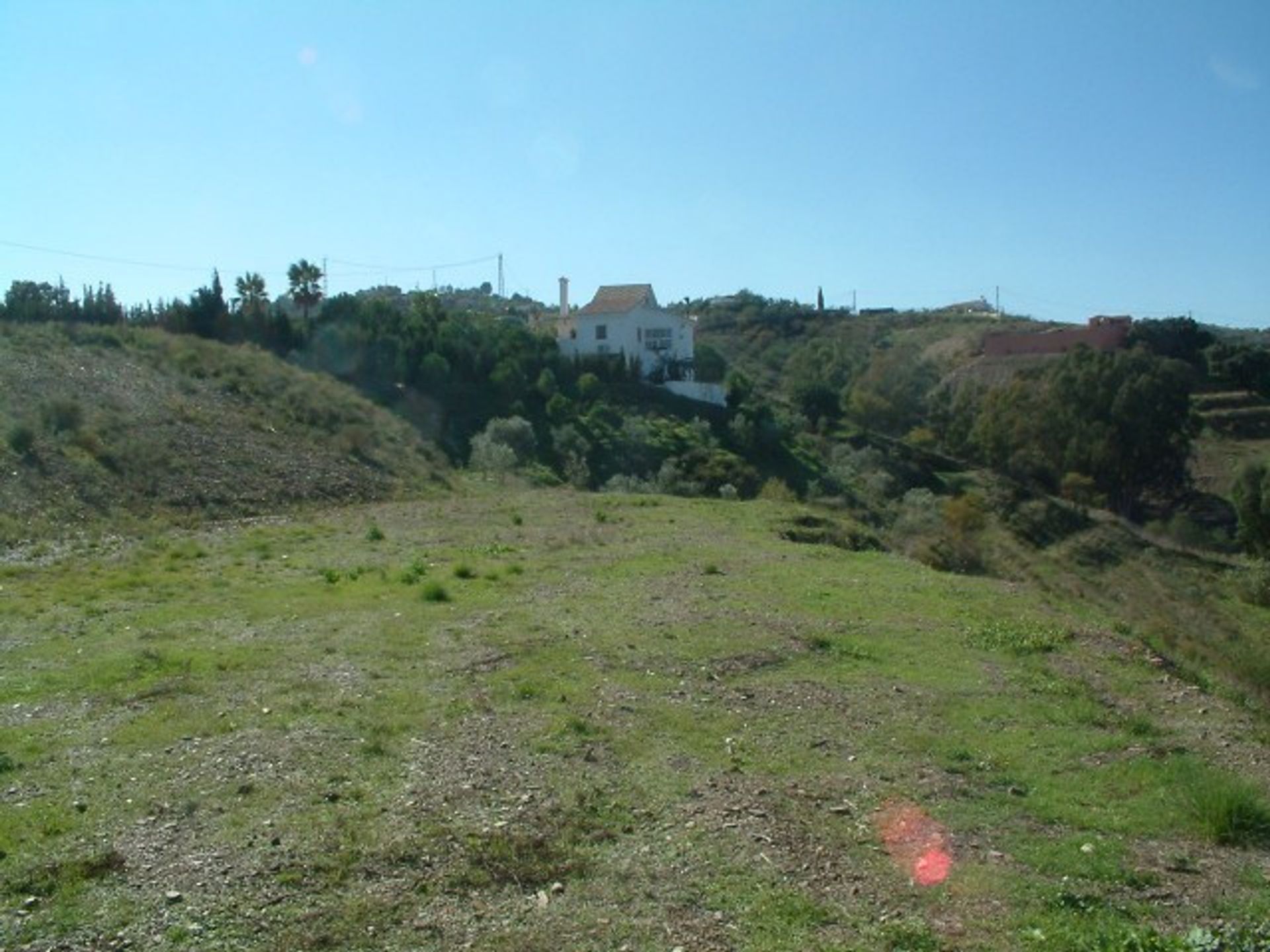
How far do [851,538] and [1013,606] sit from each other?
10606 millimetres

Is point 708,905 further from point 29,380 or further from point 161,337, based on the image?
point 161,337

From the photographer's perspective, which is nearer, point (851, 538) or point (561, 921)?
point (561, 921)

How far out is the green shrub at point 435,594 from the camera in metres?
16.5

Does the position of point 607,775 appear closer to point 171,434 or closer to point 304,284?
point 171,434

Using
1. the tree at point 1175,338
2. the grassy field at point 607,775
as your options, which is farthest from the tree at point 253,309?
the tree at point 1175,338

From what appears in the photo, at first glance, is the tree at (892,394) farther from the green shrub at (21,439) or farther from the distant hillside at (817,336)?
the green shrub at (21,439)

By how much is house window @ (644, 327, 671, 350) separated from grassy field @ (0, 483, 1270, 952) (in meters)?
47.0

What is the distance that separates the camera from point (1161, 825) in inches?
306

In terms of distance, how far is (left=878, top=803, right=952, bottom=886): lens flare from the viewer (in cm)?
699

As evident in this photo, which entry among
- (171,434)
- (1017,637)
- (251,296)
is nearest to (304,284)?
(251,296)

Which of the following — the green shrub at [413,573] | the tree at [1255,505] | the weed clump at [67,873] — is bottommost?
the tree at [1255,505]

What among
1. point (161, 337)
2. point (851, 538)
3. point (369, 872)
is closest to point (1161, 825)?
point (369, 872)

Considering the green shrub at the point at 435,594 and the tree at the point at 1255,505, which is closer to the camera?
the green shrub at the point at 435,594

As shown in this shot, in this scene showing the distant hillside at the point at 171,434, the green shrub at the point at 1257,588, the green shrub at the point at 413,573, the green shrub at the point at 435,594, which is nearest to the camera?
the green shrub at the point at 435,594
